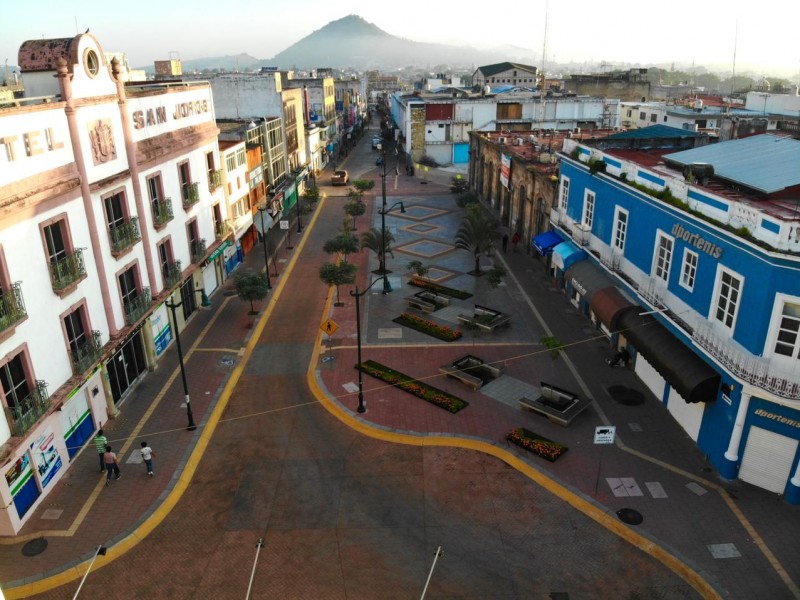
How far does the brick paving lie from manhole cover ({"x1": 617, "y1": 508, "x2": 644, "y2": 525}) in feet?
1.47

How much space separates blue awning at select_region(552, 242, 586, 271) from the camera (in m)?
33.0

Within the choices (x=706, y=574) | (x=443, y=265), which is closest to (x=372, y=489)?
(x=706, y=574)

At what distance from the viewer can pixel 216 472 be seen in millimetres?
21359

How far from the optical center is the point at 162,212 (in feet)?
94.0

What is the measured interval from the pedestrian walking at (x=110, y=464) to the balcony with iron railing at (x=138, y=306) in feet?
22.1

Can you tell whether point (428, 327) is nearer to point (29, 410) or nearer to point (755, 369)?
point (755, 369)

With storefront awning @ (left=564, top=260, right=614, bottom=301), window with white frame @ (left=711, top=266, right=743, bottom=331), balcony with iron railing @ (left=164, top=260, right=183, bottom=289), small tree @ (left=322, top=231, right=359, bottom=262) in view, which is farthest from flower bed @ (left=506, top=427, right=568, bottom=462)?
small tree @ (left=322, top=231, right=359, bottom=262)

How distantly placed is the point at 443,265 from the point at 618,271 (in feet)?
59.5

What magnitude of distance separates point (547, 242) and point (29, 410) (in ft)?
98.5

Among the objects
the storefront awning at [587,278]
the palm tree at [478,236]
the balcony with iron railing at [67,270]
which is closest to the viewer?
the balcony with iron railing at [67,270]

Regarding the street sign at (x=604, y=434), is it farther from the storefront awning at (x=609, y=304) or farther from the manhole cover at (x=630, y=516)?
the storefront awning at (x=609, y=304)

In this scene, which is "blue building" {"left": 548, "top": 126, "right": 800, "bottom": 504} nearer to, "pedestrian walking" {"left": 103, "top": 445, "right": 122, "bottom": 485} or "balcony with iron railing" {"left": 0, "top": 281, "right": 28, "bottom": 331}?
"pedestrian walking" {"left": 103, "top": 445, "right": 122, "bottom": 485}

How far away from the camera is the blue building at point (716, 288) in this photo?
1789cm

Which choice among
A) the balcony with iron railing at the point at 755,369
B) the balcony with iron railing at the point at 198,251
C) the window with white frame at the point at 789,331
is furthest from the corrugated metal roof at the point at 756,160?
the balcony with iron railing at the point at 198,251
